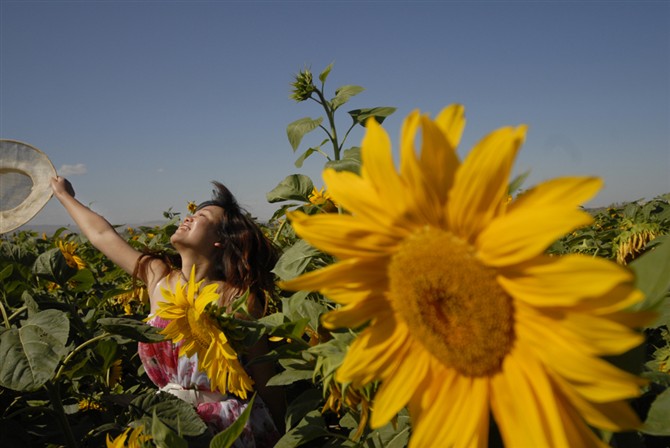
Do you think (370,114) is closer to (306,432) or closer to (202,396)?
(306,432)

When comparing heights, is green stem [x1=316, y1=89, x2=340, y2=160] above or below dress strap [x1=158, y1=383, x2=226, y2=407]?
above

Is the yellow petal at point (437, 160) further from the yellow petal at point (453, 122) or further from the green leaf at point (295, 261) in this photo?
the green leaf at point (295, 261)

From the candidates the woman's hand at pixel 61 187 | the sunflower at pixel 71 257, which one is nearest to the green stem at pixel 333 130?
the woman's hand at pixel 61 187

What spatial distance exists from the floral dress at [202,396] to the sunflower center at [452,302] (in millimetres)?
1769

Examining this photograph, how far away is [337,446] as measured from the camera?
1363mm

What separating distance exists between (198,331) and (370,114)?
81cm

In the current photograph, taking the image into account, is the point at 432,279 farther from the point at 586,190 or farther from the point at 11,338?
the point at 11,338

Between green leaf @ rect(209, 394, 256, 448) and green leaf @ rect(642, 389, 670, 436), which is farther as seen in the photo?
green leaf @ rect(209, 394, 256, 448)

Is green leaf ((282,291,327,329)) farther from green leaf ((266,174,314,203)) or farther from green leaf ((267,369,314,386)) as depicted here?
green leaf ((266,174,314,203))

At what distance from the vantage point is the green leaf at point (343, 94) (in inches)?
65.2

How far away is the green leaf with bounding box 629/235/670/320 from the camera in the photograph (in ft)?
1.82

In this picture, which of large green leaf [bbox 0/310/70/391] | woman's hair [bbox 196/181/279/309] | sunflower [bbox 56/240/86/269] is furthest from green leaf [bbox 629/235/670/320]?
sunflower [bbox 56/240/86/269]

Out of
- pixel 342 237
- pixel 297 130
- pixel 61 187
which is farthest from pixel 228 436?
pixel 61 187

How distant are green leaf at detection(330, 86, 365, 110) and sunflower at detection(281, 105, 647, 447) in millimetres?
994
